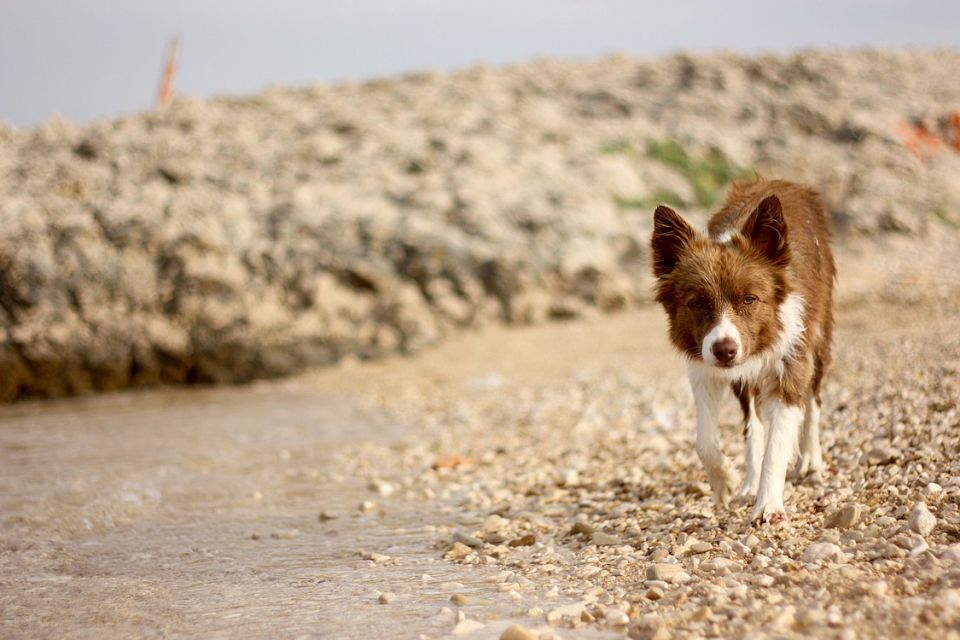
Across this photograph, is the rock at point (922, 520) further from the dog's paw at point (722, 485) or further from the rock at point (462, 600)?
the rock at point (462, 600)

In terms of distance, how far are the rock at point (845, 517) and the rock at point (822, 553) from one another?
31 cm

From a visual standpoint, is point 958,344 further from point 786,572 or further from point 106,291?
point 106,291

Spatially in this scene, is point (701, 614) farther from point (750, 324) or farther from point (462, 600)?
point (750, 324)

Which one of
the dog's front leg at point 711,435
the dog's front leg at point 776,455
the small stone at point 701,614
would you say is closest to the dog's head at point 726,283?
the dog's front leg at point 711,435

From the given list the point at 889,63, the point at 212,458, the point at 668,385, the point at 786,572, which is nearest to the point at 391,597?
the point at 786,572

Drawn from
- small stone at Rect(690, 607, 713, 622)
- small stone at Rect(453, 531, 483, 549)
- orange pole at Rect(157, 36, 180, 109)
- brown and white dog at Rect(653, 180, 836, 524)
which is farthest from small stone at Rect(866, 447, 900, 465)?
orange pole at Rect(157, 36, 180, 109)

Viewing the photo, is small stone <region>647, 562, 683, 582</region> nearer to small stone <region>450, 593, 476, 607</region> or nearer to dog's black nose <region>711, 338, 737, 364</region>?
small stone <region>450, 593, 476, 607</region>

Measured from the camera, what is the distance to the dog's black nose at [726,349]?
14.7 ft

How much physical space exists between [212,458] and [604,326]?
21.7 feet

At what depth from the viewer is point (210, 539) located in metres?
5.50

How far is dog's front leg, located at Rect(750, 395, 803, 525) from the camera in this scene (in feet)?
15.0

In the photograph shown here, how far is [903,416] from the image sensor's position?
5.67m

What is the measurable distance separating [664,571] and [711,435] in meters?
1.14

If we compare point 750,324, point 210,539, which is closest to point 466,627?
point 750,324
